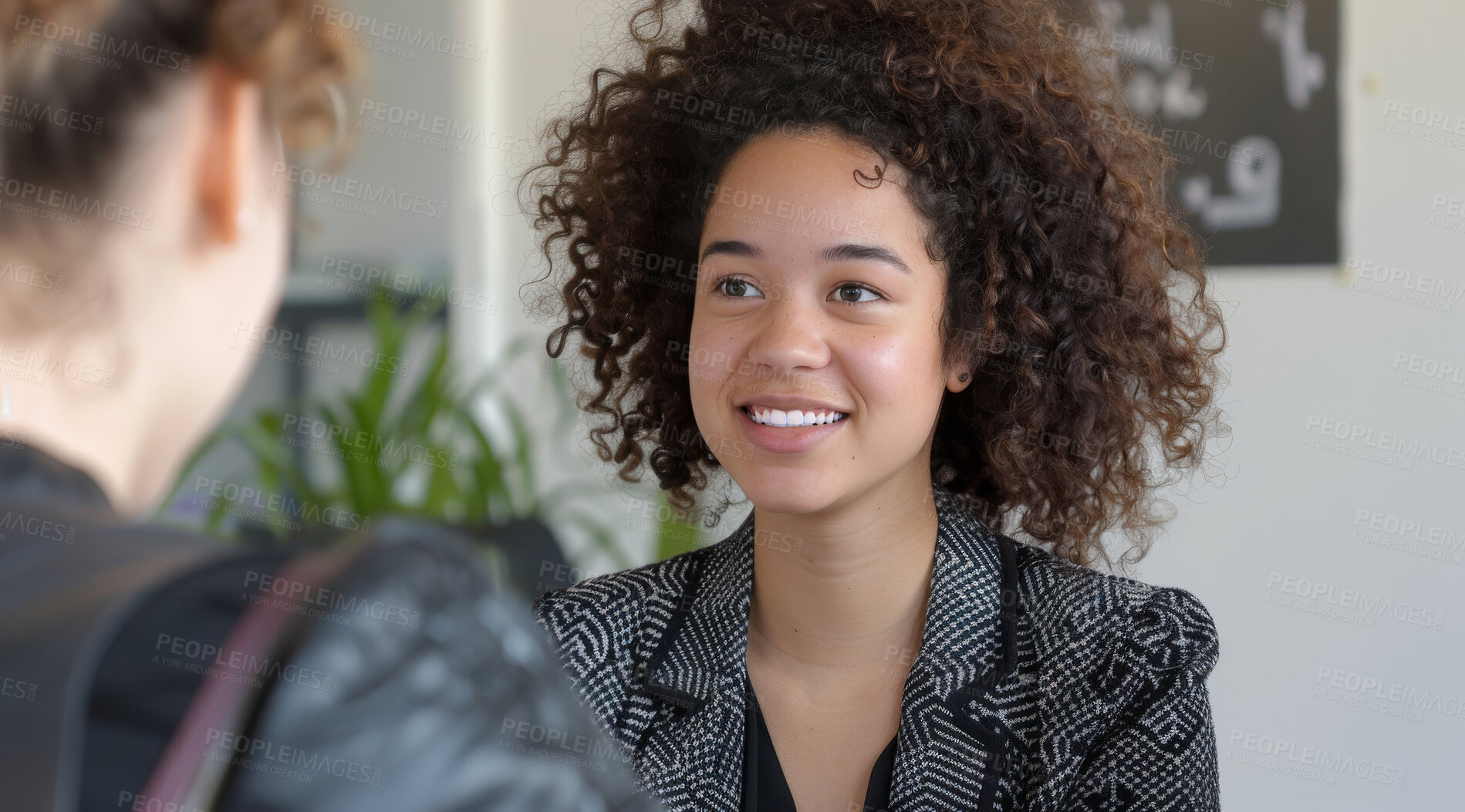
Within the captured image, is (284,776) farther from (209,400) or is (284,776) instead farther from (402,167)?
(402,167)

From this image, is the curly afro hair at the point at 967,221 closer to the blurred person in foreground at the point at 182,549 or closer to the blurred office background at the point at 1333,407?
the blurred office background at the point at 1333,407

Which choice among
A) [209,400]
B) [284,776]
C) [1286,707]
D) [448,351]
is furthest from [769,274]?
[448,351]

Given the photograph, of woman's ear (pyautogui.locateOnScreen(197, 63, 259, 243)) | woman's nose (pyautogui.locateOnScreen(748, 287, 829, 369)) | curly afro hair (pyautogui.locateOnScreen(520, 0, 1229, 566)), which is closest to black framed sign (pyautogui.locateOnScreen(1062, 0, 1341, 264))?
curly afro hair (pyautogui.locateOnScreen(520, 0, 1229, 566))

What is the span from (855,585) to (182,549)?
1.19 m

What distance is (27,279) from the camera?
0.98 feet

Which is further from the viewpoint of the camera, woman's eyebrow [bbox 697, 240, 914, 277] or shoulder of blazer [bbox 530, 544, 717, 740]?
shoulder of blazer [bbox 530, 544, 717, 740]

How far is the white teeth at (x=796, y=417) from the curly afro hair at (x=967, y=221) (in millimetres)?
185

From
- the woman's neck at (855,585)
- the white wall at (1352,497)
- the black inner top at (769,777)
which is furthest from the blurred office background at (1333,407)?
the black inner top at (769,777)

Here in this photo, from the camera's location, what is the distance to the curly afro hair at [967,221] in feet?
4.48

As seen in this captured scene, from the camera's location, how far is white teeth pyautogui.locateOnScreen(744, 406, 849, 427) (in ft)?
4.20

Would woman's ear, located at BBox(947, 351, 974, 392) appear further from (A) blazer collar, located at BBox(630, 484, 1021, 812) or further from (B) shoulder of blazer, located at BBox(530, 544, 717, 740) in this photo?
(B) shoulder of blazer, located at BBox(530, 544, 717, 740)

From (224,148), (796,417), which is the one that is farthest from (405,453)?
(224,148)

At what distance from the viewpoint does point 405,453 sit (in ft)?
8.36

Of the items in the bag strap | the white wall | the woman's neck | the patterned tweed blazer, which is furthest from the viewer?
the white wall
